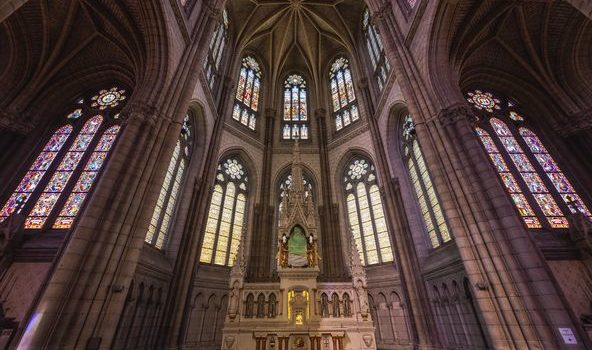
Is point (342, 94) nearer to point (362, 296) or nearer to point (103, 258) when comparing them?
point (362, 296)

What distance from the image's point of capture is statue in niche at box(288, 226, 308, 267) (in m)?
9.59

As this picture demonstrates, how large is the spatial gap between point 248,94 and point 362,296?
15.8 m

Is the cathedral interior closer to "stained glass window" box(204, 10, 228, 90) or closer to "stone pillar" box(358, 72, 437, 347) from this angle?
"stone pillar" box(358, 72, 437, 347)

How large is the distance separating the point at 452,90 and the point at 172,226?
42.5ft

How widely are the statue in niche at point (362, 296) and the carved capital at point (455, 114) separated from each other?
6.25m

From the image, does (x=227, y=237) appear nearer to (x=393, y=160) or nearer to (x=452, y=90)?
(x=393, y=160)

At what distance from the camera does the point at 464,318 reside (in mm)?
9281

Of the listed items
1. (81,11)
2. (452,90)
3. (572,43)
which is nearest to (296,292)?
(452,90)

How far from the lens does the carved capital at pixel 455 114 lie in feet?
27.9

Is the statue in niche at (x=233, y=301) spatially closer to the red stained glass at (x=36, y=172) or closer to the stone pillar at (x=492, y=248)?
the stone pillar at (x=492, y=248)

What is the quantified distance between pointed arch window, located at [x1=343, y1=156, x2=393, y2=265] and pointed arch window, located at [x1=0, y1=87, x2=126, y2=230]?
12.7 metres

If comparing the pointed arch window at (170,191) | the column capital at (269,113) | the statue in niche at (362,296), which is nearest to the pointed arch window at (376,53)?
the column capital at (269,113)

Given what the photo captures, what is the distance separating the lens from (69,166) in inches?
450

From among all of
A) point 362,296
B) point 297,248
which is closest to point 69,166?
point 297,248
